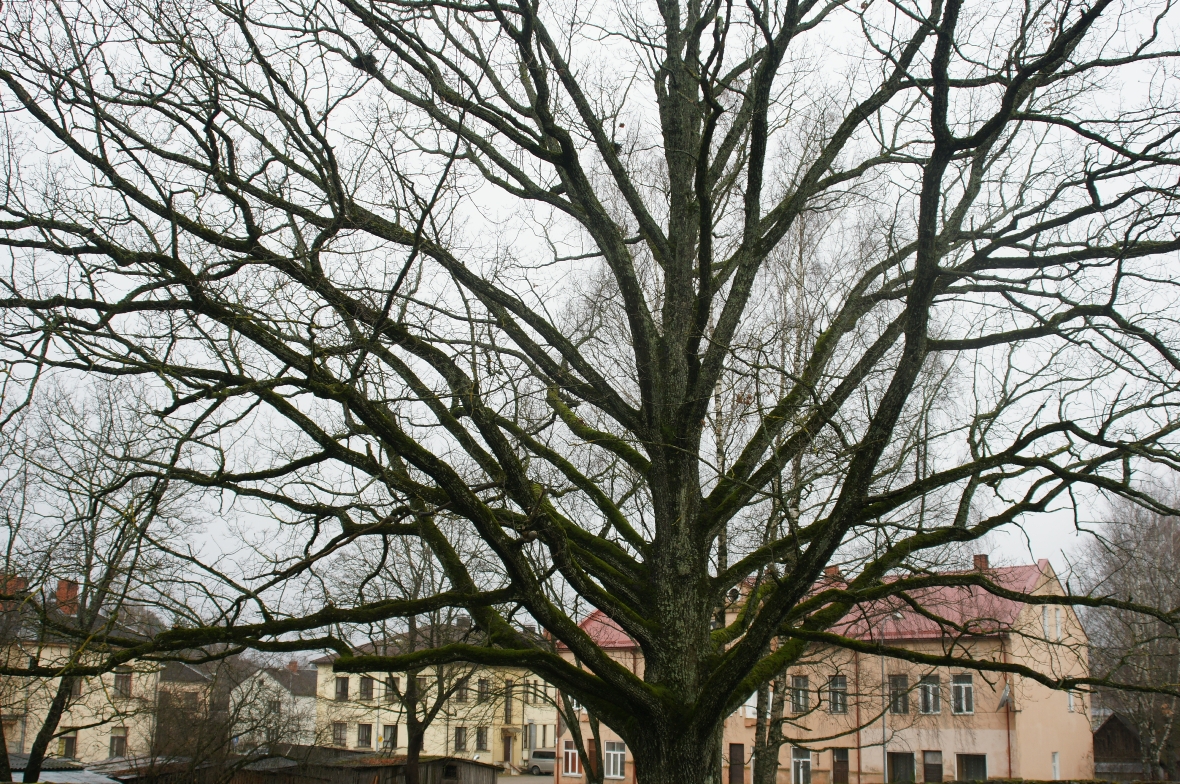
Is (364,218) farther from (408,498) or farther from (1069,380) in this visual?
(1069,380)

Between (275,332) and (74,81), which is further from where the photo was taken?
(74,81)

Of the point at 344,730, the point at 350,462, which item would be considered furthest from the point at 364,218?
the point at 344,730

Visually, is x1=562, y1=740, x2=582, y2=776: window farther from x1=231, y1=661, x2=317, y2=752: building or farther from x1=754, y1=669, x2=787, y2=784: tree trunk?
x1=754, y1=669, x2=787, y2=784: tree trunk

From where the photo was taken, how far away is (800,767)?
28.4m

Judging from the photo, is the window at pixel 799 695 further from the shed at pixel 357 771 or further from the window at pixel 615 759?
the shed at pixel 357 771

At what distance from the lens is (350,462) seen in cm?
629

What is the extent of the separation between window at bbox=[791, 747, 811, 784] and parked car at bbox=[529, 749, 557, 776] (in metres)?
24.5

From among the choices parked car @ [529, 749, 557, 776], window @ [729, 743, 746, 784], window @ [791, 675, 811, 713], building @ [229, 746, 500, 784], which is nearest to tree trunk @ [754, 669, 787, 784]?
window @ [791, 675, 811, 713]

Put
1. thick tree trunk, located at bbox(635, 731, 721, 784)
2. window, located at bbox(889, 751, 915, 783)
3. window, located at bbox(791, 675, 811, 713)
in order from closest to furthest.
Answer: thick tree trunk, located at bbox(635, 731, 721, 784)
window, located at bbox(791, 675, 811, 713)
window, located at bbox(889, 751, 915, 783)

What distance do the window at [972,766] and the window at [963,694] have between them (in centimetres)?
21

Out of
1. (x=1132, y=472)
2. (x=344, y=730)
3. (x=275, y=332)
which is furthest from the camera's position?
(x=344, y=730)

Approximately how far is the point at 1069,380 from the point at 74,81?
828 centimetres

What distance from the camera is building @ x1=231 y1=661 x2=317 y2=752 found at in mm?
18344

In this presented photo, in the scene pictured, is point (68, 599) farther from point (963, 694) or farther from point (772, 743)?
point (963, 694)
